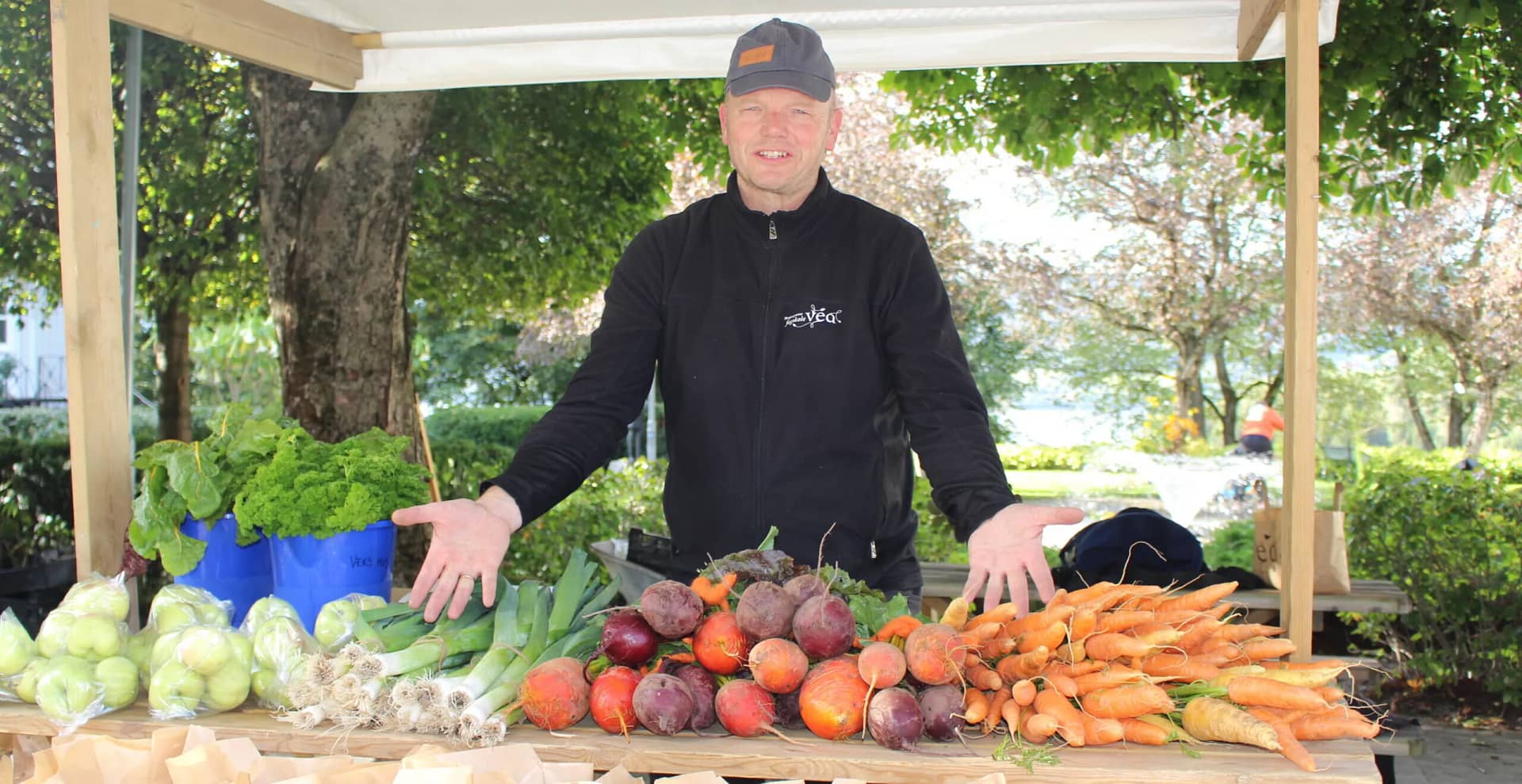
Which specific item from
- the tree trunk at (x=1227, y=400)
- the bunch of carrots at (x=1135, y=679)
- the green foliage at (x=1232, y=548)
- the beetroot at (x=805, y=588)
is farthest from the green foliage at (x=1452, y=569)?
the tree trunk at (x=1227, y=400)

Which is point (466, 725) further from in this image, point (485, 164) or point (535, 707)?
point (485, 164)

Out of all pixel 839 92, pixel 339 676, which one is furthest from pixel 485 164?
pixel 839 92

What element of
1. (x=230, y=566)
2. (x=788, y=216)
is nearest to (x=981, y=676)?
(x=788, y=216)

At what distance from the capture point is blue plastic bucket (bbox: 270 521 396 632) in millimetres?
2377

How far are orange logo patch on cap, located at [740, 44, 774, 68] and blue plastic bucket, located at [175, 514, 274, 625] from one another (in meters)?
1.48

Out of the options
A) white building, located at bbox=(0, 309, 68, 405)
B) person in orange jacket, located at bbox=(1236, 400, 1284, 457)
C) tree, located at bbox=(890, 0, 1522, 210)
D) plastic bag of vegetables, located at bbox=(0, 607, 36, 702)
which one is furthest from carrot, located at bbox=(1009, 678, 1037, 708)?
white building, located at bbox=(0, 309, 68, 405)

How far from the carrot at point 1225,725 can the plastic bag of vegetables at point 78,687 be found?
1853 millimetres

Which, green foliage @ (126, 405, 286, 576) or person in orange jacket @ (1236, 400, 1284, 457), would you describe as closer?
green foliage @ (126, 405, 286, 576)

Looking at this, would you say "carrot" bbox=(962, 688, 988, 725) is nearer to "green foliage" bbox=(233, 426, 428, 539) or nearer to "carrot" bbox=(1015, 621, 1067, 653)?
"carrot" bbox=(1015, 621, 1067, 653)

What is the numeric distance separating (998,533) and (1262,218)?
43.1 ft

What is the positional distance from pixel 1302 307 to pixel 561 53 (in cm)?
222

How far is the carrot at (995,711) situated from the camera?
187 centimetres

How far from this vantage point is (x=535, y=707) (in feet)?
6.09

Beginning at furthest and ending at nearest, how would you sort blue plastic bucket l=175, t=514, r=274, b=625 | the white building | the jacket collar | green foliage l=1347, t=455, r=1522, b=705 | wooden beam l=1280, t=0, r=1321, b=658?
the white building, green foliage l=1347, t=455, r=1522, b=705, the jacket collar, blue plastic bucket l=175, t=514, r=274, b=625, wooden beam l=1280, t=0, r=1321, b=658
